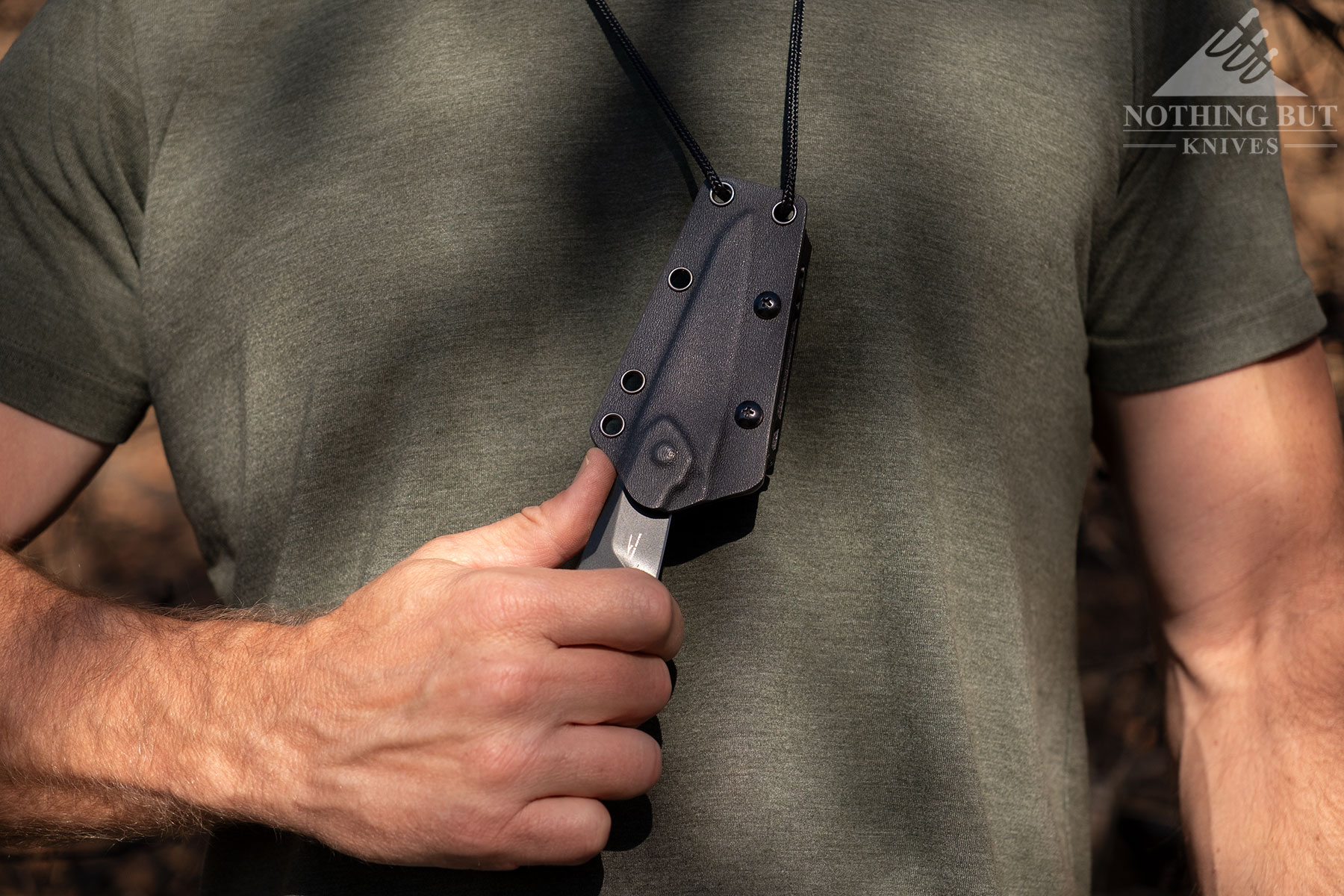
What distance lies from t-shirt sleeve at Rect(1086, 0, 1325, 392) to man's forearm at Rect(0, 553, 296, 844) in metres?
1.04

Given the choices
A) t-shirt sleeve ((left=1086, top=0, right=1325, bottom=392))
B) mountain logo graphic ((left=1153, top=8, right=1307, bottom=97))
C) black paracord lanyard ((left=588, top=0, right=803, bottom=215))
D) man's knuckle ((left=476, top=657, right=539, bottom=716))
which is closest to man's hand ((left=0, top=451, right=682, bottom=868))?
man's knuckle ((left=476, top=657, right=539, bottom=716))

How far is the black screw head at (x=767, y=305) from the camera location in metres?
0.90

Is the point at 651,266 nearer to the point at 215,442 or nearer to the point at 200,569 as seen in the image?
the point at 215,442

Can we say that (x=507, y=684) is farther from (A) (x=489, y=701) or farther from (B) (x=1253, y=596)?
(B) (x=1253, y=596)

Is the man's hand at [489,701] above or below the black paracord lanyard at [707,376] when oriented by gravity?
below

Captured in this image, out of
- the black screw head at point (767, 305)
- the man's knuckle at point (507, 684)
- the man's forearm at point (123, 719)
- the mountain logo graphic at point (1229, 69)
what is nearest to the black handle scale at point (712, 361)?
the black screw head at point (767, 305)

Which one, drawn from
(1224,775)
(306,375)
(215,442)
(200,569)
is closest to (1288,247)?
(1224,775)

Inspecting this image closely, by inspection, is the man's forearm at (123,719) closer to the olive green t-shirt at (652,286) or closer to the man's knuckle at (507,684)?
the olive green t-shirt at (652,286)

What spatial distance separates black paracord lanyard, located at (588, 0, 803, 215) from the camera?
3.09 ft

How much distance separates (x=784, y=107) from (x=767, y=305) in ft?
0.85

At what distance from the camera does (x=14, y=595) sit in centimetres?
99

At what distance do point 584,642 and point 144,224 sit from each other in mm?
736

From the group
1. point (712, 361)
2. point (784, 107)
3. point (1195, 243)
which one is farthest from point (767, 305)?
point (1195, 243)

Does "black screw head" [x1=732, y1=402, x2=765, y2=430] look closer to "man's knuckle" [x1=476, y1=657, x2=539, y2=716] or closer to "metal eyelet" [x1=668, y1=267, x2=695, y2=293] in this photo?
"metal eyelet" [x1=668, y1=267, x2=695, y2=293]
